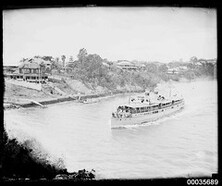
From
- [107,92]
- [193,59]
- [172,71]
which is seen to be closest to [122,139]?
[107,92]

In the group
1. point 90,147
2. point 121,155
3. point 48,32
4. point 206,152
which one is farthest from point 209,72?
point 48,32

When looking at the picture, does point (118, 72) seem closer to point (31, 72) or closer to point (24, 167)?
point (31, 72)

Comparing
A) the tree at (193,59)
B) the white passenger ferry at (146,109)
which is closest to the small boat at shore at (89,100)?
the white passenger ferry at (146,109)

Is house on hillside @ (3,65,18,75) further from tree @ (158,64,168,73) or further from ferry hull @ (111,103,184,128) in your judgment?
tree @ (158,64,168,73)

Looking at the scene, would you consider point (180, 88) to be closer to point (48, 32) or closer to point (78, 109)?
point (78, 109)

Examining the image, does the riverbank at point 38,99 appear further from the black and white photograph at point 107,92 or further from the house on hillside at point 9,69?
the house on hillside at point 9,69
